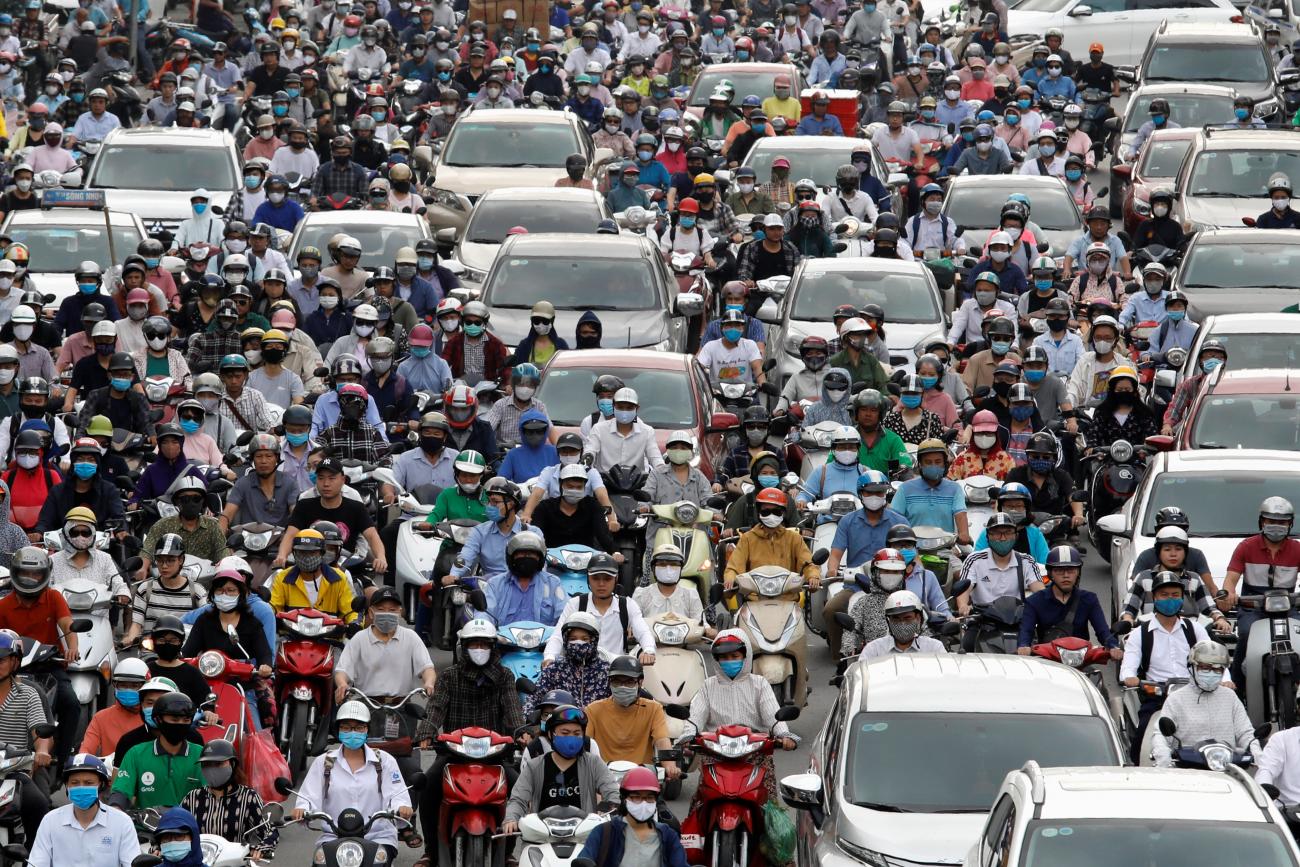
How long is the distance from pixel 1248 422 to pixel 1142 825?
10.9 m

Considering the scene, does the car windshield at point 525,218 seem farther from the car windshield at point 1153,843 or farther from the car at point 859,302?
the car windshield at point 1153,843

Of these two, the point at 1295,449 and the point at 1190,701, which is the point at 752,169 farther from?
the point at 1190,701

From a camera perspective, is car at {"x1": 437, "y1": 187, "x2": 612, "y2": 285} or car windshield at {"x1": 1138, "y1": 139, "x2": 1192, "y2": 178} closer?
car at {"x1": 437, "y1": 187, "x2": 612, "y2": 285}

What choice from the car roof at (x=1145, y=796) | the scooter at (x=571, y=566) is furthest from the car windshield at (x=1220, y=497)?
the car roof at (x=1145, y=796)

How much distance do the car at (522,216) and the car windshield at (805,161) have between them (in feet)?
8.44

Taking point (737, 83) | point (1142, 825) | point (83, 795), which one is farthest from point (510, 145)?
point (1142, 825)

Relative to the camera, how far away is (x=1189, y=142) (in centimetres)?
3488

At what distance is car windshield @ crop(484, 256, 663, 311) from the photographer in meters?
27.0

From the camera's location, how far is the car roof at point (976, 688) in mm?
14305

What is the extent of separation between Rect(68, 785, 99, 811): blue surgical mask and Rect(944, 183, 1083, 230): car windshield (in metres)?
18.5

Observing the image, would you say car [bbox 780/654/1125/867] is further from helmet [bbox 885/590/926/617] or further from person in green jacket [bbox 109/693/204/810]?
person in green jacket [bbox 109/693/204/810]

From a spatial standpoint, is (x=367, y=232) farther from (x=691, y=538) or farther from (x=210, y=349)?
(x=691, y=538)

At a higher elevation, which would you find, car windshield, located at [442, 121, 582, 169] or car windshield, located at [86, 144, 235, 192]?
car windshield, located at [86, 144, 235, 192]

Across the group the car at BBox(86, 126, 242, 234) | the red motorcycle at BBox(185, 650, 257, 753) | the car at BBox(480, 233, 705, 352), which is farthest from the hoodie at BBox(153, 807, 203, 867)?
the car at BBox(86, 126, 242, 234)
